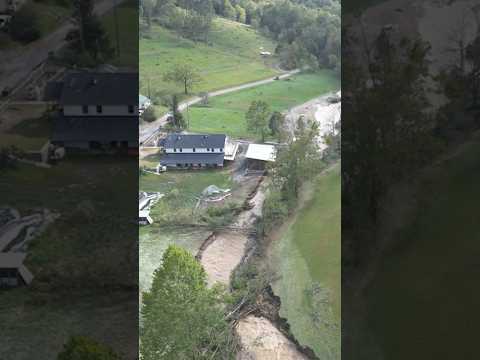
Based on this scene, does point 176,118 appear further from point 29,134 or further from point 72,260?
point 72,260

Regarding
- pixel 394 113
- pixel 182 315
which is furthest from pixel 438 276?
pixel 182 315

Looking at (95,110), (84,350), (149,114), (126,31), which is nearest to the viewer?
(84,350)

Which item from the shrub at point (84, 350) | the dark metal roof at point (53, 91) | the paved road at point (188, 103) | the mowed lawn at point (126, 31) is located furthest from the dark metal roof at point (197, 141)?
the shrub at point (84, 350)

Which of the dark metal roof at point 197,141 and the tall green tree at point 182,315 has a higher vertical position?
the dark metal roof at point 197,141

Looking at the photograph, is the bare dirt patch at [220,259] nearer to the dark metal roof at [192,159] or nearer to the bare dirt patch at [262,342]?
the bare dirt patch at [262,342]

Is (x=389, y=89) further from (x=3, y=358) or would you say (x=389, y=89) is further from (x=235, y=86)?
(x=3, y=358)

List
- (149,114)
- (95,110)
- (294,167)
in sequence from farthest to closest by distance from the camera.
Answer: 1. (294,167)
2. (149,114)
3. (95,110)
